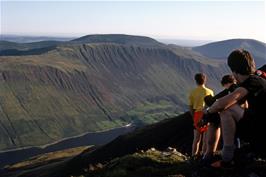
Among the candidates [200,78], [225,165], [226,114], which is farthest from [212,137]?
[200,78]

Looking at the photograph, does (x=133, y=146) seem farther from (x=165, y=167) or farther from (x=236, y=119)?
(x=236, y=119)

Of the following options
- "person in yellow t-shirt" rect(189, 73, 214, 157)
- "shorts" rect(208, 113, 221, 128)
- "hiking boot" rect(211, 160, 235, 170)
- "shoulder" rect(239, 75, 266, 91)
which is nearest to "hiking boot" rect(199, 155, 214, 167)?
"hiking boot" rect(211, 160, 235, 170)

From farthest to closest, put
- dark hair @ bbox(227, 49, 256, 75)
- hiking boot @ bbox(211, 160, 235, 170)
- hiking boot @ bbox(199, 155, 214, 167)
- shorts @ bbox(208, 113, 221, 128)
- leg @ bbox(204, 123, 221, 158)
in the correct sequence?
leg @ bbox(204, 123, 221, 158) < shorts @ bbox(208, 113, 221, 128) < hiking boot @ bbox(199, 155, 214, 167) < hiking boot @ bbox(211, 160, 235, 170) < dark hair @ bbox(227, 49, 256, 75)

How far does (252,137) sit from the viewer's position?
13711 millimetres

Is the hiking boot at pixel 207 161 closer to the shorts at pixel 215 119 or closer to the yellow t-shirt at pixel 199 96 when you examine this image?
the shorts at pixel 215 119

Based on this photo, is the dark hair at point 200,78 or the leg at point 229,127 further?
the dark hair at point 200,78

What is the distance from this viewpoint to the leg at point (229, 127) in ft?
44.8

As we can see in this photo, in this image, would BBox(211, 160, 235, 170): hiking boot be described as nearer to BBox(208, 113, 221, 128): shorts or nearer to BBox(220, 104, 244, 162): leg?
BBox(220, 104, 244, 162): leg

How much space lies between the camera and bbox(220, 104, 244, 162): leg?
13661 mm

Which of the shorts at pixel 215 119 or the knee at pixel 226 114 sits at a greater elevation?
the knee at pixel 226 114

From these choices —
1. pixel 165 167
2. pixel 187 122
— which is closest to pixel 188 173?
pixel 165 167

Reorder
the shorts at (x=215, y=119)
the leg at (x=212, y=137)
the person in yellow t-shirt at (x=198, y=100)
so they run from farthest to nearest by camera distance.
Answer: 1. the person in yellow t-shirt at (x=198, y=100)
2. the leg at (x=212, y=137)
3. the shorts at (x=215, y=119)

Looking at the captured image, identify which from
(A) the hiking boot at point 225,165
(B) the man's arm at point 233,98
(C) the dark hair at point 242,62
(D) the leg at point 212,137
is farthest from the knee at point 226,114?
(D) the leg at point 212,137

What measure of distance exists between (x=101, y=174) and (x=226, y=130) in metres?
7.72
